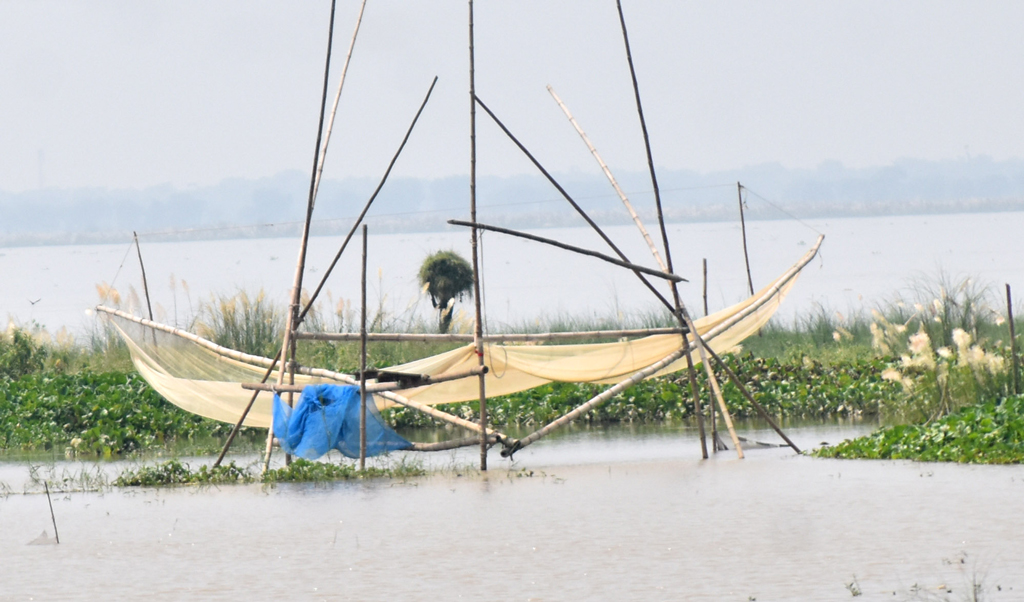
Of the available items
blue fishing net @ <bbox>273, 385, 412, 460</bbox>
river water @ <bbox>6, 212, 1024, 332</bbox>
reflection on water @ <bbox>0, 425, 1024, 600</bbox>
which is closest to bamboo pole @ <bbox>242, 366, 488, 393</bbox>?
blue fishing net @ <bbox>273, 385, 412, 460</bbox>

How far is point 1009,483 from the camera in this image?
9.35 m

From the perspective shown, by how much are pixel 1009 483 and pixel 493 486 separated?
3.71 m

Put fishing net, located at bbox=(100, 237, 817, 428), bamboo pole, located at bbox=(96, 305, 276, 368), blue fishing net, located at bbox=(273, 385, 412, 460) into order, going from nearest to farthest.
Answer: blue fishing net, located at bbox=(273, 385, 412, 460), fishing net, located at bbox=(100, 237, 817, 428), bamboo pole, located at bbox=(96, 305, 276, 368)

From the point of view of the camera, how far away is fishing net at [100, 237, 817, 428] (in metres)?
11.7

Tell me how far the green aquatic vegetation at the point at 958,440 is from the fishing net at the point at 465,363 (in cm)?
139

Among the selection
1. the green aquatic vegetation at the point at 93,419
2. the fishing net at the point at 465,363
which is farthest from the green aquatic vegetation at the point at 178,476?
the green aquatic vegetation at the point at 93,419

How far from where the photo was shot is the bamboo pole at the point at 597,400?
37.2 feet

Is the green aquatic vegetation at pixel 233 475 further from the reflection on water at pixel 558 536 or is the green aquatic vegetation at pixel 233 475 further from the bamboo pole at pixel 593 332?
the bamboo pole at pixel 593 332

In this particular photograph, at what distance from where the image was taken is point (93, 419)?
14.3m

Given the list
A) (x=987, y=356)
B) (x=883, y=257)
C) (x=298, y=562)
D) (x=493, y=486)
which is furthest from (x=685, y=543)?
(x=883, y=257)

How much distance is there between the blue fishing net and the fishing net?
415 mm

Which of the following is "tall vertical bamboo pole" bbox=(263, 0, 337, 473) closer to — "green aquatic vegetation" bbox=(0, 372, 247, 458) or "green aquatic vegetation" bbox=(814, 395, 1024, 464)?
"green aquatic vegetation" bbox=(0, 372, 247, 458)

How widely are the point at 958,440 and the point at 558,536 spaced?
393 centimetres

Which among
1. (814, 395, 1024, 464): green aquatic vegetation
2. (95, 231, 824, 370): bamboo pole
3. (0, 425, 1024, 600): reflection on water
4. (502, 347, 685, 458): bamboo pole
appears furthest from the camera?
(95, 231, 824, 370): bamboo pole
